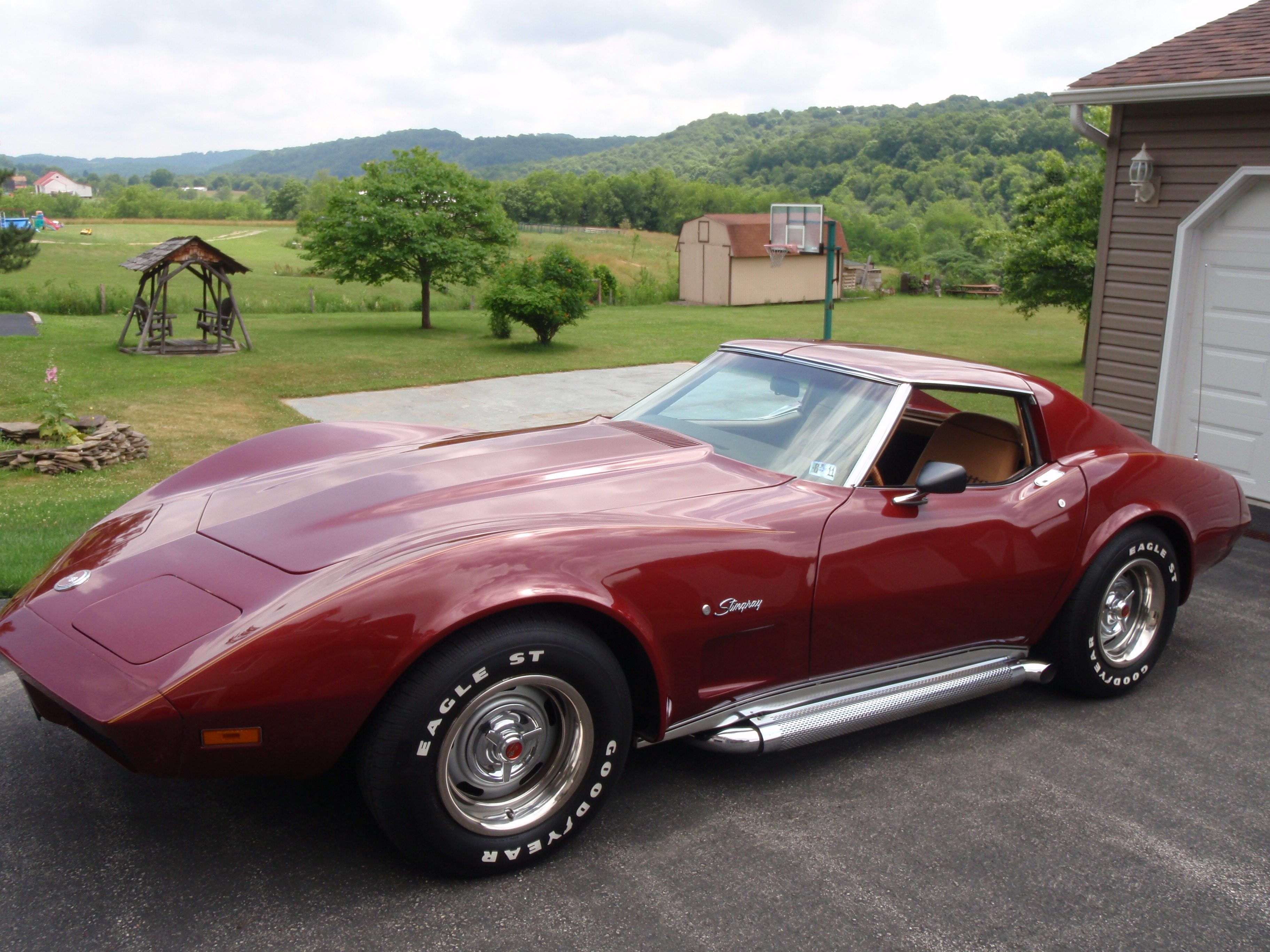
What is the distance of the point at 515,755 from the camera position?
9.52ft

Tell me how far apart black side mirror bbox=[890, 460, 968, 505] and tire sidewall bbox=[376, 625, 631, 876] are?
1338 millimetres

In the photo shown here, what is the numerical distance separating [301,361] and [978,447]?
14900 millimetres

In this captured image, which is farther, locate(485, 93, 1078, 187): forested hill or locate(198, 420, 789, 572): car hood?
locate(485, 93, 1078, 187): forested hill

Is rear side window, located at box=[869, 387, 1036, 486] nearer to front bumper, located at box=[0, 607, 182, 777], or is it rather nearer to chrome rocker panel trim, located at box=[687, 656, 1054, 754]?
chrome rocker panel trim, located at box=[687, 656, 1054, 754]

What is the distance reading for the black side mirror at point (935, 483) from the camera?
141 inches

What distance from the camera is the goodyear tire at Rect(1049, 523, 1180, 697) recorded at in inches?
164

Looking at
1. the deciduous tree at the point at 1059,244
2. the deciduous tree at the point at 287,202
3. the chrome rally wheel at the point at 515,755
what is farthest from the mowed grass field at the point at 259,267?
the chrome rally wheel at the point at 515,755

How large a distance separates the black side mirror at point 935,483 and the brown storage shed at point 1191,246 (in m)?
5.25

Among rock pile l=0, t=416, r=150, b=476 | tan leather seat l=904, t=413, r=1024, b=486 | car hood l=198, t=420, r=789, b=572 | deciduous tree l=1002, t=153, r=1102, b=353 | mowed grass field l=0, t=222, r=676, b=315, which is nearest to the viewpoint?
car hood l=198, t=420, r=789, b=572

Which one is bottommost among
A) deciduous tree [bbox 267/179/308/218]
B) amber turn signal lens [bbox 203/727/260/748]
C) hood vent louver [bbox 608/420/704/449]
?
amber turn signal lens [bbox 203/727/260/748]

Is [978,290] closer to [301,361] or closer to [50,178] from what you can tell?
[301,361]

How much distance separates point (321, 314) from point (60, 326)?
728cm

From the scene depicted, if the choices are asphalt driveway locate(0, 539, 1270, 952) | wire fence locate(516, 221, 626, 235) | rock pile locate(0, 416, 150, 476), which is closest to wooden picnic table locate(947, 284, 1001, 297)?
wire fence locate(516, 221, 626, 235)

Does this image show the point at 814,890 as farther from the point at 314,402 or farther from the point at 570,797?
the point at 314,402
